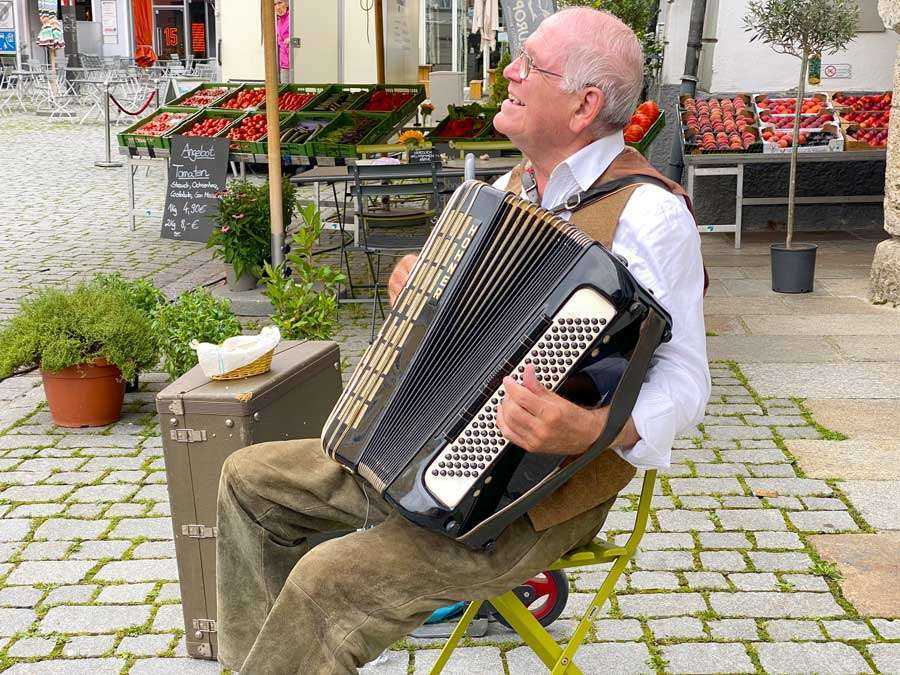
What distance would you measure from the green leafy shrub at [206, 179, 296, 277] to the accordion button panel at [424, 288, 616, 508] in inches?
222

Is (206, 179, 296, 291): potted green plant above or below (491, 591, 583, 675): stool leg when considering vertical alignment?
above

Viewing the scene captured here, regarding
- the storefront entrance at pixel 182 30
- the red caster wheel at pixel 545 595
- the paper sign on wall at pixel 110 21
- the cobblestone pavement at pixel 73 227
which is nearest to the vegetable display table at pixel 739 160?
the cobblestone pavement at pixel 73 227

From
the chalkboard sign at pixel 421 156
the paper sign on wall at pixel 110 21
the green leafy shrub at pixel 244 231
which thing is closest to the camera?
the green leafy shrub at pixel 244 231

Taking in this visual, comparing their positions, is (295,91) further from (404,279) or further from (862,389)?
(404,279)

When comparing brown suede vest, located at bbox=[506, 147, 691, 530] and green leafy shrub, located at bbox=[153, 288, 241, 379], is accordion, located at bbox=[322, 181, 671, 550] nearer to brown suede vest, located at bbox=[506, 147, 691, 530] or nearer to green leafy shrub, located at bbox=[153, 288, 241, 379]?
brown suede vest, located at bbox=[506, 147, 691, 530]

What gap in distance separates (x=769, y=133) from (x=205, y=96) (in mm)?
5794

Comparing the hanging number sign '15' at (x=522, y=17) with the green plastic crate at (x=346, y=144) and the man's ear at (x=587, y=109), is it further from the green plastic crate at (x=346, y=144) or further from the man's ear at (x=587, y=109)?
the green plastic crate at (x=346, y=144)

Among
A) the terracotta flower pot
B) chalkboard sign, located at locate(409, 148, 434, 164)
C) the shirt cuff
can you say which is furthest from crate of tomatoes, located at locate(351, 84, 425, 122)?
the shirt cuff

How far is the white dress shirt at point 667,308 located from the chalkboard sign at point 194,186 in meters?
7.33

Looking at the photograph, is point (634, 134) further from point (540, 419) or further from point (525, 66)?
point (540, 419)

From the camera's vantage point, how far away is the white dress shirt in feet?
7.88

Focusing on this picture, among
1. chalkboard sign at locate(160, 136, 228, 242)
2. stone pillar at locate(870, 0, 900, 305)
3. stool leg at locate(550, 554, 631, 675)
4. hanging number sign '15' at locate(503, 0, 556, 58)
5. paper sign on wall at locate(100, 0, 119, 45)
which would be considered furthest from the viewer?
paper sign on wall at locate(100, 0, 119, 45)

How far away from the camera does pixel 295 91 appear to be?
11336 mm

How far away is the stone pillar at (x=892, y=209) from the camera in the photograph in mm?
7410
